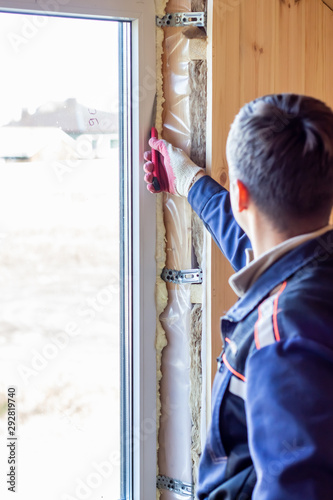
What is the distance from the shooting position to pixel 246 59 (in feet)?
5.29

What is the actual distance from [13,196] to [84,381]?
24.1 inches

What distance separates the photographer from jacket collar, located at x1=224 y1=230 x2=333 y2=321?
88 centimetres

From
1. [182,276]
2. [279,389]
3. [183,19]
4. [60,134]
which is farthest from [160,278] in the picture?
[279,389]

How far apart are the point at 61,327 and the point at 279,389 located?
1.02 meters

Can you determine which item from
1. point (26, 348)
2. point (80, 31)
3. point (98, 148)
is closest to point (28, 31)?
point (80, 31)

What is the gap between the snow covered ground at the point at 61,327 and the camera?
1583 mm

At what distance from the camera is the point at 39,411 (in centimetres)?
164

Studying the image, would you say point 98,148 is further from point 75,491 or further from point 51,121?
point 75,491

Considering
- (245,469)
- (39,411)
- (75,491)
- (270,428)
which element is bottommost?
(75,491)

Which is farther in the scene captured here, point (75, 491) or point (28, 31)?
point (75, 491)

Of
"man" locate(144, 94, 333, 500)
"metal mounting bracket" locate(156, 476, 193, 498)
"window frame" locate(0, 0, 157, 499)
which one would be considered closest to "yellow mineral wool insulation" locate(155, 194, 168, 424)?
"window frame" locate(0, 0, 157, 499)

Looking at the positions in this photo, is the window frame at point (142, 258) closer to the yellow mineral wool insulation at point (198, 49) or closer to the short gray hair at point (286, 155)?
the yellow mineral wool insulation at point (198, 49)

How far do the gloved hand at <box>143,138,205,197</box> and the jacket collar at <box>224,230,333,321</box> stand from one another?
2.34 ft

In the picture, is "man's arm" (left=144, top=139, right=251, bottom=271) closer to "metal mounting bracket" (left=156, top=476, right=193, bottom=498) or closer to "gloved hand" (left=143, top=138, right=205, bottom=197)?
"gloved hand" (left=143, top=138, right=205, bottom=197)
